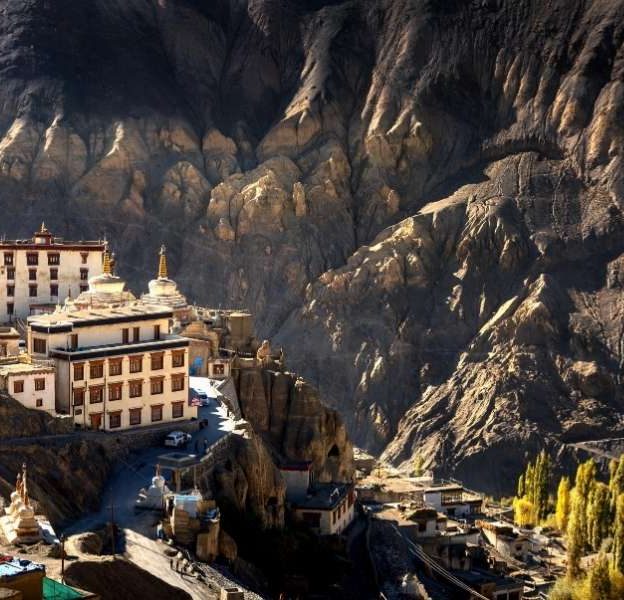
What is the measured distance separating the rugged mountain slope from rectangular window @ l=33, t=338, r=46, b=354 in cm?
4625

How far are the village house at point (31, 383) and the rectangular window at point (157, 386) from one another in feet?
16.2

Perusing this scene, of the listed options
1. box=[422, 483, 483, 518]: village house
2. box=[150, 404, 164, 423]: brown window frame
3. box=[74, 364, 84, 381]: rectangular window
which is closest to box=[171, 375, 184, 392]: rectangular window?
box=[150, 404, 164, 423]: brown window frame

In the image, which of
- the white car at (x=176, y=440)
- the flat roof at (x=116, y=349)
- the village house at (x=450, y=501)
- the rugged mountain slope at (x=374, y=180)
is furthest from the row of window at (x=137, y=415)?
the rugged mountain slope at (x=374, y=180)

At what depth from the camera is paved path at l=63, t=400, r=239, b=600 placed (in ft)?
152

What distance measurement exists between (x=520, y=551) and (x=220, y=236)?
55.3 m

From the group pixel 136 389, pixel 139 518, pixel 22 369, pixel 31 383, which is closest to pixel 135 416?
pixel 136 389

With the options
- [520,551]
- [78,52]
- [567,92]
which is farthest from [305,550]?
[78,52]

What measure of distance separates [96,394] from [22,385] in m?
3.70

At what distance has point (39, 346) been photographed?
5972 cm

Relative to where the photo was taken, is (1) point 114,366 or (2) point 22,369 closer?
(2) point 22,369

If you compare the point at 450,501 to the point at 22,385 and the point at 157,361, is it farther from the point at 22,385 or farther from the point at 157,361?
the point at 22,385

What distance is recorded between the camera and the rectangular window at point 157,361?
61938 mm

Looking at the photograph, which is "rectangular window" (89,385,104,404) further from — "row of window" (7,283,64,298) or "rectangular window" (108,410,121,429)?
"row of window" (7,283,64,298)

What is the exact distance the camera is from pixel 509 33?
5177 inches
